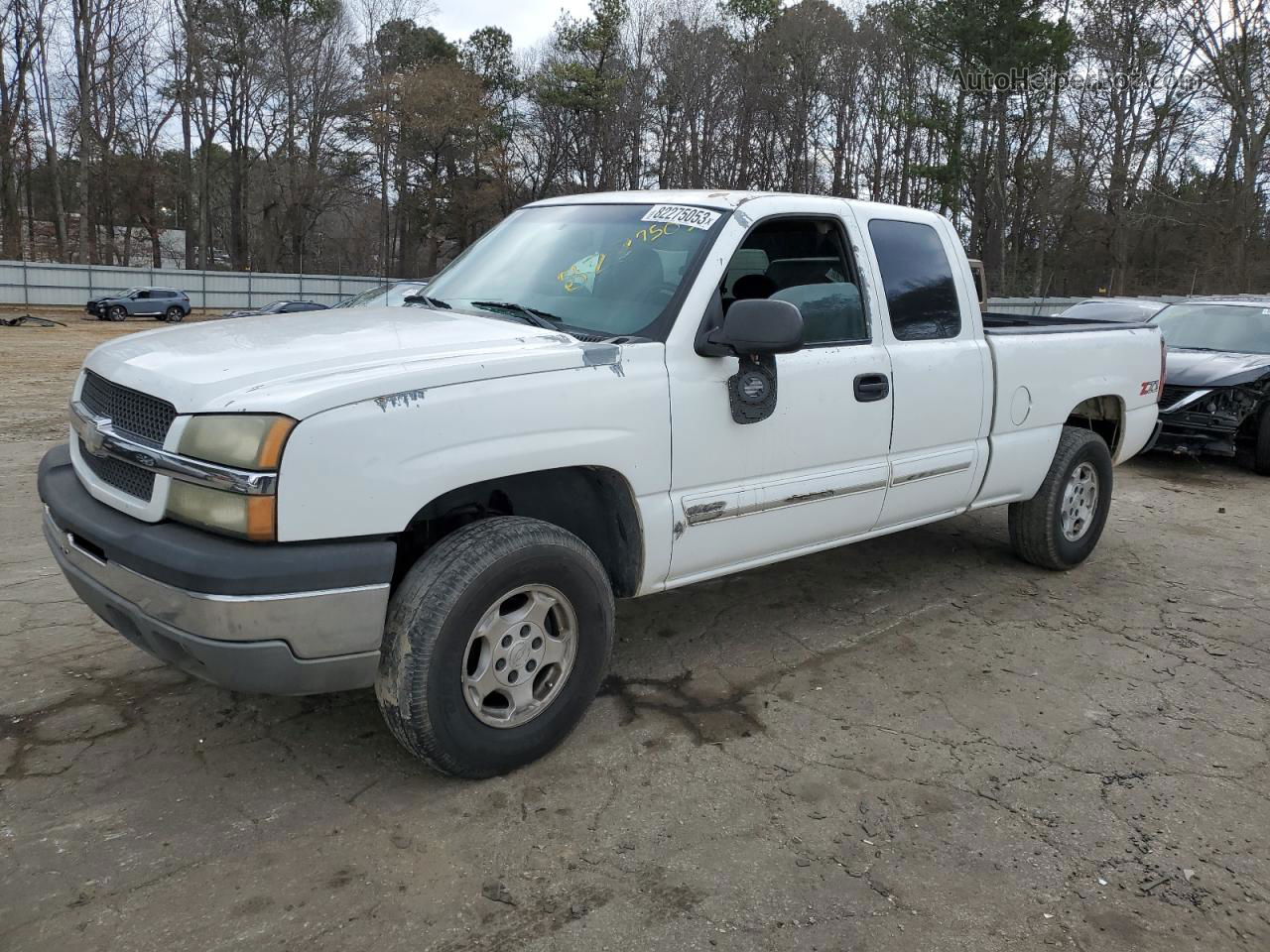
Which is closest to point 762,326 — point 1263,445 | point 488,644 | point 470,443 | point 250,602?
point 470,443

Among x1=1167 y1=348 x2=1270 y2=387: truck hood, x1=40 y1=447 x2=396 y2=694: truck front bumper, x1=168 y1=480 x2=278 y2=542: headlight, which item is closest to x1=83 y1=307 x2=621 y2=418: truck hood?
x1=168 y1=480 x2=278 y2=542: headlight

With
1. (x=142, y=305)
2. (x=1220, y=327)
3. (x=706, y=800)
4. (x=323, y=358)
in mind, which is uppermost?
(x=142, y=305)

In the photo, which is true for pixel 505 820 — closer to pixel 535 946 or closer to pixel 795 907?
pixel 535 946

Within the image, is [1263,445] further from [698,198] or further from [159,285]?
[159,285]

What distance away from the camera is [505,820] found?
2.93 metres

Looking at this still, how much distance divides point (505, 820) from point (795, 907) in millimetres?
889

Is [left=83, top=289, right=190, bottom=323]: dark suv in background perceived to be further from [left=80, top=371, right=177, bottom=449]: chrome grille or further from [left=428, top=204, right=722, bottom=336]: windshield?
[left=80, top=371, right=177, bottom=449]: chrome grille

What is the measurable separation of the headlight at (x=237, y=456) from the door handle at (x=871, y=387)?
7.58 ft

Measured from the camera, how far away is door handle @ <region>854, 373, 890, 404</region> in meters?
3.99

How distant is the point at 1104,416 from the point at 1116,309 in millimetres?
7491

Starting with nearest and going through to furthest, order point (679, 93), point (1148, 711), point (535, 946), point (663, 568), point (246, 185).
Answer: point (535, 946)
point (663, 568)
point (1148, 711)
point (679, 93)
point (246, 185)

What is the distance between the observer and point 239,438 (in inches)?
102

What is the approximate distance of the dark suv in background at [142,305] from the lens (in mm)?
31484

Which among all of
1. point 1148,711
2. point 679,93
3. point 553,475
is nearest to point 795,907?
point 553,475
